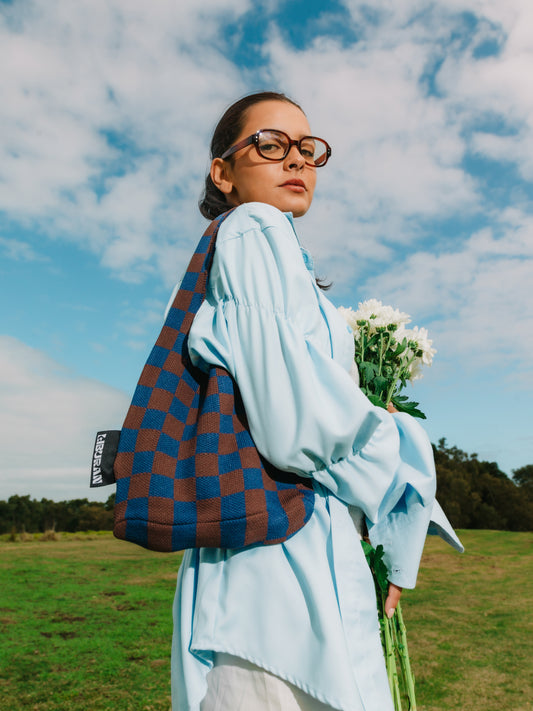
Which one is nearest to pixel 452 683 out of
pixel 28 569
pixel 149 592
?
pixel 149 592

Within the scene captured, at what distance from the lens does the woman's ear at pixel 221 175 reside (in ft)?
5.40

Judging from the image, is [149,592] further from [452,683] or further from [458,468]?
[458,468]

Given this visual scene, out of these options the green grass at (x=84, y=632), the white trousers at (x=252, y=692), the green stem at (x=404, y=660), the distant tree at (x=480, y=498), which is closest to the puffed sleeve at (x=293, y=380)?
the white trousers at (x=252, y=692)

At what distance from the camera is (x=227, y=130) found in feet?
5.52

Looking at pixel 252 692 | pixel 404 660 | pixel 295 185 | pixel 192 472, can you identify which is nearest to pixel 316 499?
pixel 192 472

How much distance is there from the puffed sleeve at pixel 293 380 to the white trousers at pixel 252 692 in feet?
1.26

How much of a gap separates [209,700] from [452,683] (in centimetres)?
387

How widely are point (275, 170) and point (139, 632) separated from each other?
4.76 m

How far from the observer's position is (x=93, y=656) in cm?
435

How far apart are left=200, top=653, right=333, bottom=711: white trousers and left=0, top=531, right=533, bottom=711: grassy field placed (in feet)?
9.60

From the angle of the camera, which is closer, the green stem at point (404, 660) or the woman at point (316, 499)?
the woman at point (316, 499)

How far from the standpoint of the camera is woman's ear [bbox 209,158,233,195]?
1.65 meters

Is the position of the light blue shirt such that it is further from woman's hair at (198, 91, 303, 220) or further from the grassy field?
the grassy field

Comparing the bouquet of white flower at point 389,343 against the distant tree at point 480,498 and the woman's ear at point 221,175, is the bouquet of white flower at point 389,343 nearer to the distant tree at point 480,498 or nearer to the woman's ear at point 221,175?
the woman's ear at point 221,175
